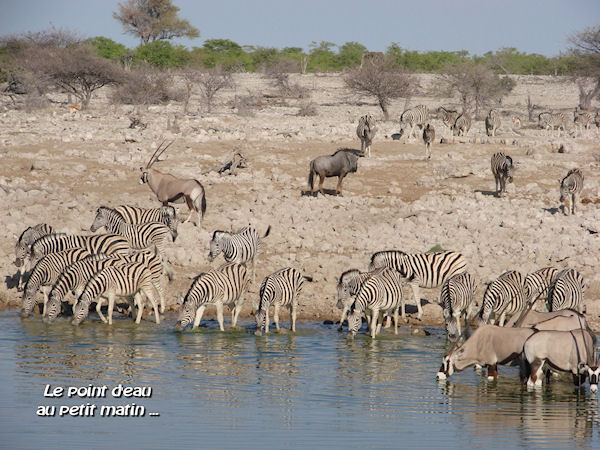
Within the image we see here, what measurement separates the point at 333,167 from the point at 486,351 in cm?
924

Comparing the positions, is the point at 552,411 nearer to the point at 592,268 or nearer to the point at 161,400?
the point at 161,400

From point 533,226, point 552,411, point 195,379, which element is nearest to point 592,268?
point 533,226

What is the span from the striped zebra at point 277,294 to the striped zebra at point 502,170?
728 cm

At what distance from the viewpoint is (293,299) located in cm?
1282

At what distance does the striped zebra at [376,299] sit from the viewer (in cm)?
1217

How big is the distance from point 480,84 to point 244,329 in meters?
26.0

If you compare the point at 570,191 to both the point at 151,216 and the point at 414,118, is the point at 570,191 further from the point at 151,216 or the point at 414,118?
the point at 414,118

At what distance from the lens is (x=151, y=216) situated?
16062 millimetres

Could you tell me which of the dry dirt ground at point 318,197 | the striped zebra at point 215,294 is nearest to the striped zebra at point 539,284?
the dry dirt ground at point 318,197

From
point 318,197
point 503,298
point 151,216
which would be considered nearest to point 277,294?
point 503,298

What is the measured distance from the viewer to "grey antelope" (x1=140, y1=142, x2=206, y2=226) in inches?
667

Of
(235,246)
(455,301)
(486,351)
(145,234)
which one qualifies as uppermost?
(145,234)

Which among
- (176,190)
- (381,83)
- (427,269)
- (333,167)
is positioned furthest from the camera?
(381,83)

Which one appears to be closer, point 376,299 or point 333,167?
point 376,299
